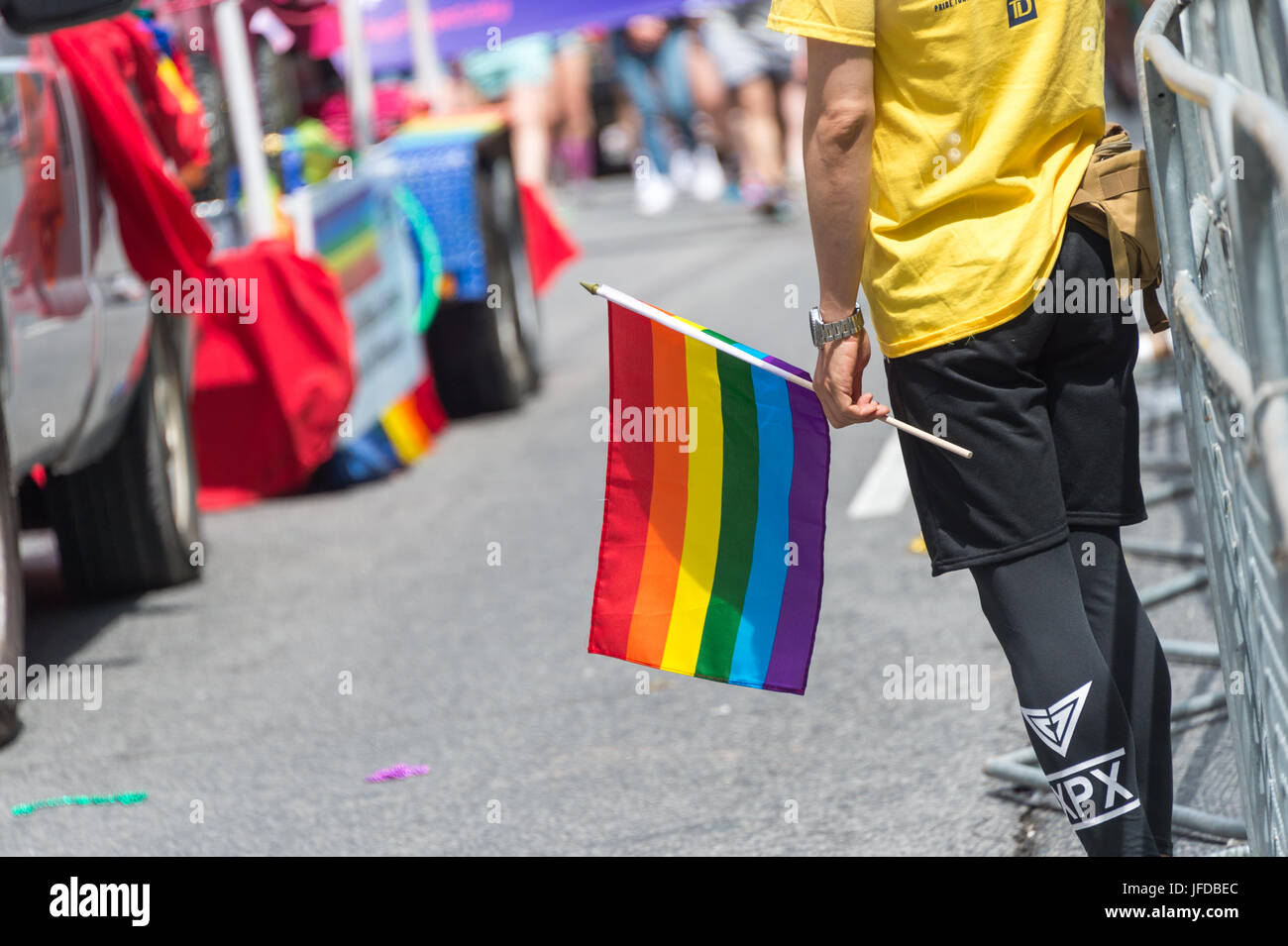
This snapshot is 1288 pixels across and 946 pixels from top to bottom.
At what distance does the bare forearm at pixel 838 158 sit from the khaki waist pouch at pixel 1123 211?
0.32m

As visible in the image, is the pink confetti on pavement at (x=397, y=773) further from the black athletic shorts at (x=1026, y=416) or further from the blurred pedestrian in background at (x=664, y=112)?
the blurred pedestrian in background at (x=664, y=112)

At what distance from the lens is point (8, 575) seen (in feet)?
14.3

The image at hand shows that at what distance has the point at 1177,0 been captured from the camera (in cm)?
242

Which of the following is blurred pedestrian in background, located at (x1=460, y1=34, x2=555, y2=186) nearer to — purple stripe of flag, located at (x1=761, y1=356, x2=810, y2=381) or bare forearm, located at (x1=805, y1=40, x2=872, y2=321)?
purple stripe of flag, located at (x1=761, y1=356, x2=810, y2=381)

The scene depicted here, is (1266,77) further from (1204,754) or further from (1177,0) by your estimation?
(1204,754)

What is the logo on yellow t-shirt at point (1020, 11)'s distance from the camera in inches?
99.8

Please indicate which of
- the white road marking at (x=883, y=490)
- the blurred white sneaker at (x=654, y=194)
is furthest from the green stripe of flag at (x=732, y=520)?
the blurred white sneaker at (x=654, y=194)

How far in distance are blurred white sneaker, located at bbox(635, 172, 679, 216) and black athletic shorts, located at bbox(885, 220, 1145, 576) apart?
1450cm

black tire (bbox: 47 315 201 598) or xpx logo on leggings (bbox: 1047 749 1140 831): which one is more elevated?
xpx logo on leggings (bbox: 1047 749 1140 831)

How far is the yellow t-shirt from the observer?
2.53m

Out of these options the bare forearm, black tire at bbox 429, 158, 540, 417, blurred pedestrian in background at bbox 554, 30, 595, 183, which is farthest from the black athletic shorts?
blurred pedestrian in background at bbox 554, 30, 595, 183

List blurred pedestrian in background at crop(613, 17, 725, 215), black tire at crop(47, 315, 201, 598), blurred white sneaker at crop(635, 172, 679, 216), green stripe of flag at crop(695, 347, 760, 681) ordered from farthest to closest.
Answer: blurred white sneaker at crop(635, 172, 679, 216), blurred pedestrian in background at crop(613, 17, 725, 215), black tire at crop(47, 315, 201, 598), green stripe of flag at crop(695, 347, 760, 681)

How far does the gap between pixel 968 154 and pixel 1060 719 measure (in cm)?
80

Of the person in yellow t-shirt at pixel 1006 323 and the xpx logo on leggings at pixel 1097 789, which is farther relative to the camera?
the xpx logo on leggings at pixel 1097 789
